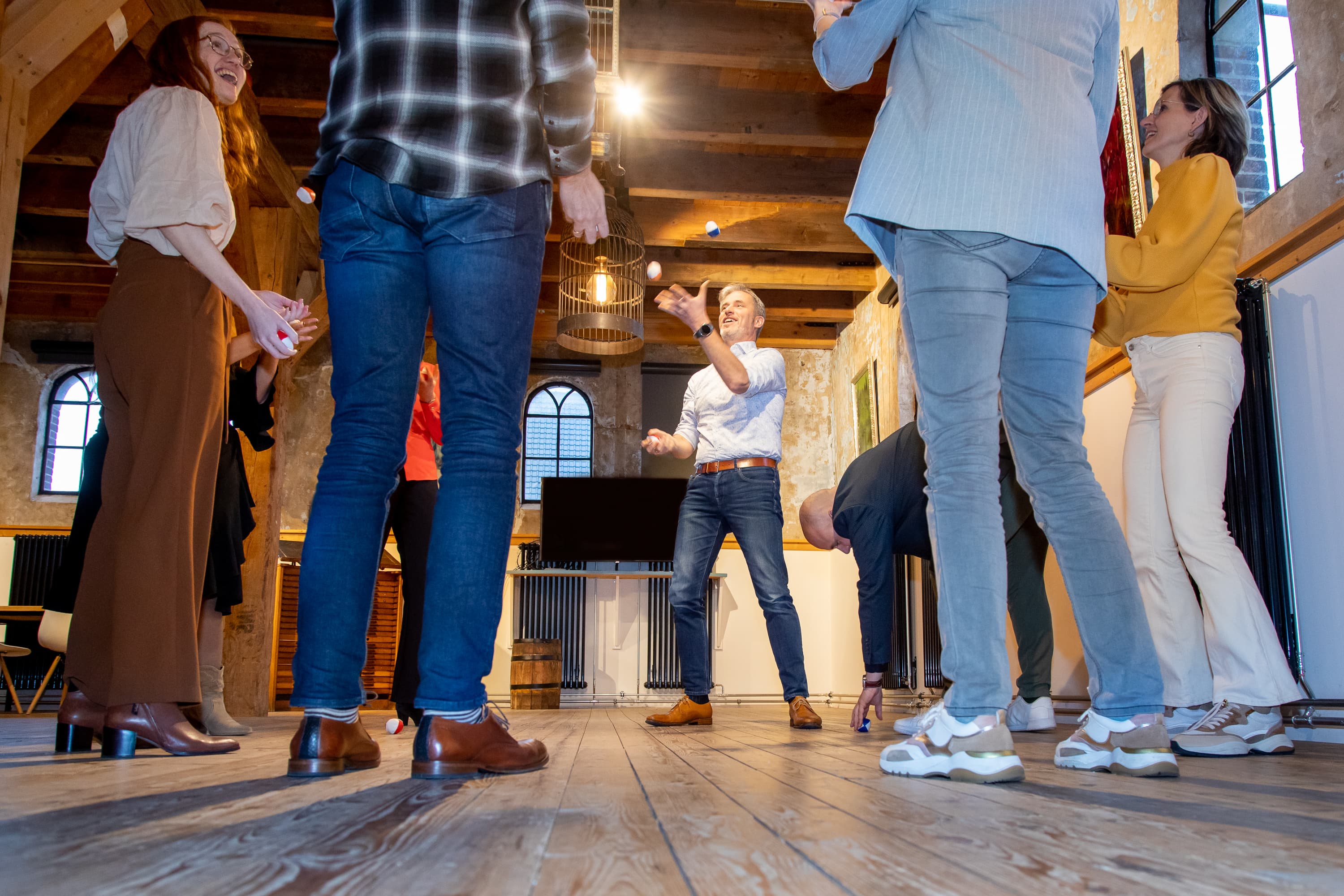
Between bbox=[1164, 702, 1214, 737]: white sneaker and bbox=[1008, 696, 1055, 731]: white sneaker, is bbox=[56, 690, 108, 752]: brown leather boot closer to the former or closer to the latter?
bbox=[1164, 702, 1214, 737]: white sneaker

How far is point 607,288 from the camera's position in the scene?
633 cm

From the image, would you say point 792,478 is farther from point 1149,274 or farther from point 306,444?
point 1149,274

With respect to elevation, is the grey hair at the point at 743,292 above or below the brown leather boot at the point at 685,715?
above

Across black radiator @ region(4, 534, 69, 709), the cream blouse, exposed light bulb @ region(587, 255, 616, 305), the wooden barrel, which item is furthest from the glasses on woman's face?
black radiator @ region(4, 534, 69, 709)

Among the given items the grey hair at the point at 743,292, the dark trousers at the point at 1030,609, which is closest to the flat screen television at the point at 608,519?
the grey hair at the point at 743,292

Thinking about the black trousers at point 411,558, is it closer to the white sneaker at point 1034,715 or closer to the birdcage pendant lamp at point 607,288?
the white sneaker at point 1034,715

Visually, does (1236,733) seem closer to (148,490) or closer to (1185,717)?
(1185,717)

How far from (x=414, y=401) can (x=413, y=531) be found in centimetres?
179

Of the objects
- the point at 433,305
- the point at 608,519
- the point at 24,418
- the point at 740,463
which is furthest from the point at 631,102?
the point at 24,418

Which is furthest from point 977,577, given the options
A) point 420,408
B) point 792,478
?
point 792,478

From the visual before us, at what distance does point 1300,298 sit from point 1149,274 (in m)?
1.02

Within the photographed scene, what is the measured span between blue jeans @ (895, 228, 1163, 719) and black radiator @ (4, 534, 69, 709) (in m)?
9.34

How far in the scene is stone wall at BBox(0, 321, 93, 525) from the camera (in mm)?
9391

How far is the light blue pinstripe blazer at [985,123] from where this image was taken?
1549 mm
